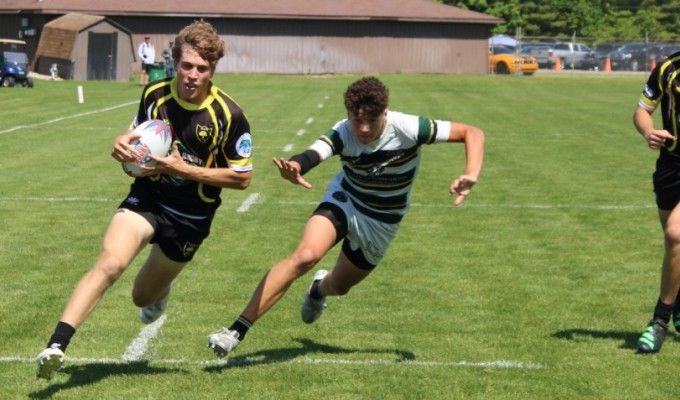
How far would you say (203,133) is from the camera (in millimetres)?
7176

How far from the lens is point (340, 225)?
24.9ft

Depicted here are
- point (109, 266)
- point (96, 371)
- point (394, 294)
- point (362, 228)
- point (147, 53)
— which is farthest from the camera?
point (147, 53)

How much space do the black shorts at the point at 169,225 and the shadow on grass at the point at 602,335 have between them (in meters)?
2.75

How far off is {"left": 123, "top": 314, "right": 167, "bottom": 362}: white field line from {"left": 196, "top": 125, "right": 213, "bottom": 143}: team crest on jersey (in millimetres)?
1488

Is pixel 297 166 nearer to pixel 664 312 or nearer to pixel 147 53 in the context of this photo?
pixel 664 312

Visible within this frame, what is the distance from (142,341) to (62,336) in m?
1.57

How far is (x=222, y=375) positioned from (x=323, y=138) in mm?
1610

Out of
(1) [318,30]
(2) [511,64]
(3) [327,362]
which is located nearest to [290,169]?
(3) [327,362]

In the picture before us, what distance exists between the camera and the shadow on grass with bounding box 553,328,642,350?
8.38 meters

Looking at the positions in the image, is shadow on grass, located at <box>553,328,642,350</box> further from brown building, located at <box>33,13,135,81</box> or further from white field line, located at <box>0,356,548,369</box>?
brown building, located at <box>33,13,135,81</box>

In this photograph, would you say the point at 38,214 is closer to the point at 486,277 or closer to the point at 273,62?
the point at 486,277

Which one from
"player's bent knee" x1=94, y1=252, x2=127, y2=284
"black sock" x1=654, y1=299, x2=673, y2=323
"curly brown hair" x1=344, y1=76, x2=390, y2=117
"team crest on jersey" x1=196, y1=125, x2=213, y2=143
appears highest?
"curly brown hair" x1=344, y1=76, x2=390, y2=117

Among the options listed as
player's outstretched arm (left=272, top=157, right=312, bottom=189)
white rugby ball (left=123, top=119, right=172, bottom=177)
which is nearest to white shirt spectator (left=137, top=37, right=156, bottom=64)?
white rugby ball (left=123, top=119, right=172, bottom=177)

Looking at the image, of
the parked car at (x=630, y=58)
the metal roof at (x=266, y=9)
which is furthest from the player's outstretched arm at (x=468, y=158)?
the parked car at (x=630, y=58)
